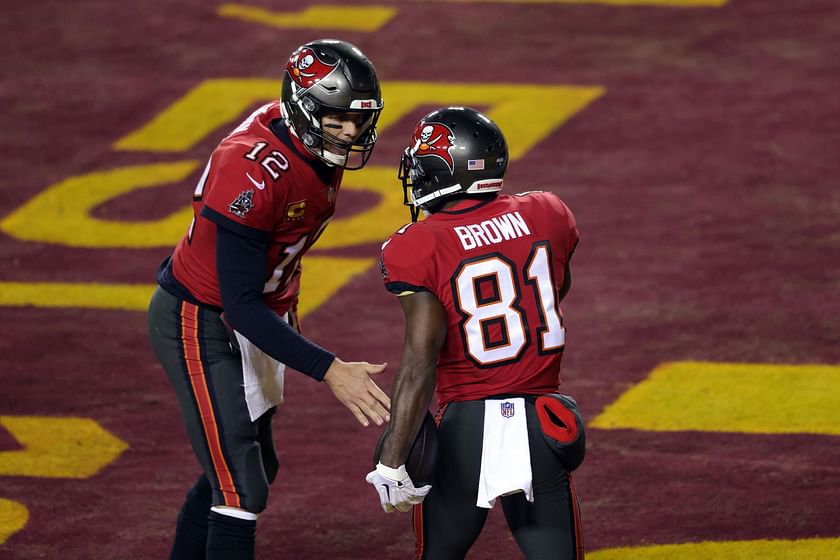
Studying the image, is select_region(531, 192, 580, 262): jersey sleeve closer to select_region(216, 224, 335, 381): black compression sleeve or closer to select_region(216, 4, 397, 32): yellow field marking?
select_region(216, 224, 335, 381): black compression sleeve

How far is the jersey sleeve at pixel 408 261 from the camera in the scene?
416cm

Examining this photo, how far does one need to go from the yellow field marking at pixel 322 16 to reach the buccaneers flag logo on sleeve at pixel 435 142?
8.69m

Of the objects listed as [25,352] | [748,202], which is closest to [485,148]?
[25,352]

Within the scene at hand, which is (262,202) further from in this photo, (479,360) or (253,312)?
(479,360)

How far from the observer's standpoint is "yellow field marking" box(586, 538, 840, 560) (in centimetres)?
541

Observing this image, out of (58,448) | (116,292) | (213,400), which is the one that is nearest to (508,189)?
(116,292)

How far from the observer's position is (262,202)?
461 centimetres

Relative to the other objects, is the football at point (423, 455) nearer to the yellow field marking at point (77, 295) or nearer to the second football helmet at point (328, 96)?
the second football helmet at point (328, 96)

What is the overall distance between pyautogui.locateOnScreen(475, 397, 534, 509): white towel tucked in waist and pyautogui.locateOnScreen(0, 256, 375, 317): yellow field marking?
13.6ft

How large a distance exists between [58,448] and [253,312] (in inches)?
99.0

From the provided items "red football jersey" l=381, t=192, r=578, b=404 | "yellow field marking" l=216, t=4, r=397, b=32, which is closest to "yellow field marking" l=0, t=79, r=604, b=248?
"yellow field marking" l=216, t=4, r=397, b=32

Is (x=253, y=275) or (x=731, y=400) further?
(x=731, y=400)

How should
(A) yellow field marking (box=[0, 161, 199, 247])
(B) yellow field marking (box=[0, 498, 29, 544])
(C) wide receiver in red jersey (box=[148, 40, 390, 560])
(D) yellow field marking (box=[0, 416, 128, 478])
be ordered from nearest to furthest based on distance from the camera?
(C) wide receiver in red jersey (box=[148, 40, 390, 560]) → (B) yellow field marking (box=[0, 498, 29, 544]) → (D) yellow field marking (box=[0, 416, 128, 478]) → (A) yellow field marking (box=[0, 161, 199, 247])

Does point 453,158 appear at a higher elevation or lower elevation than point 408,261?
higher
